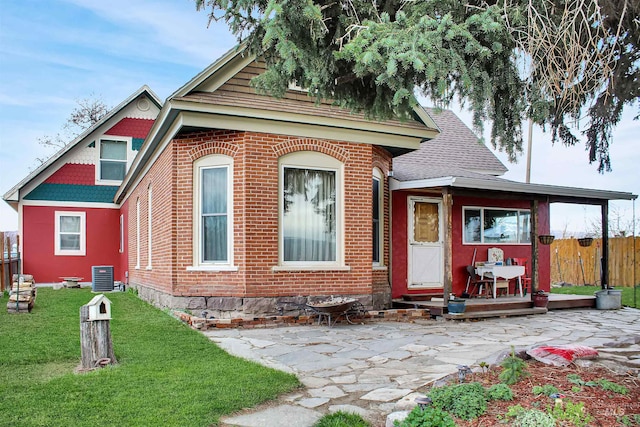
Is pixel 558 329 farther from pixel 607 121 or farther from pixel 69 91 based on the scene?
pixel 69 91

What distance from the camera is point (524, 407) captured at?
3906mm

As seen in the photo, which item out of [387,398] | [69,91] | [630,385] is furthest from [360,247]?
[69,91]

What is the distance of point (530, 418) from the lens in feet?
11.6

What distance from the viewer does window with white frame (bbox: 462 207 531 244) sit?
13.3m

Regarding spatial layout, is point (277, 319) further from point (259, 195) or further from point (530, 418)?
point (530, 418)

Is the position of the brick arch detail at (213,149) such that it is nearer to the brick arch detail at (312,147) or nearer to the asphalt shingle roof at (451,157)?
the brick arch detail at (312,147)

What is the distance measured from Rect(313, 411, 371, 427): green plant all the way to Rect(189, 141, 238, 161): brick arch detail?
20.2 ft

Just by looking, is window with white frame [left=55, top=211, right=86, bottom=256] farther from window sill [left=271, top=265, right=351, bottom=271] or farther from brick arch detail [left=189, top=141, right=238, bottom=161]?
window sill [left=271, top=265, right=351, bottom=271]

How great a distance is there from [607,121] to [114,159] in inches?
706

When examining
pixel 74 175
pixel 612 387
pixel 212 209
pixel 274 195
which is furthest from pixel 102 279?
pixel 612 387

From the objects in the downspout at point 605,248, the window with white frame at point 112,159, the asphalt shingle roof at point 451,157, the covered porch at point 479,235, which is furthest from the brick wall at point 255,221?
the window with white frame at point 112,159

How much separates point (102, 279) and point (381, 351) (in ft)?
42.3

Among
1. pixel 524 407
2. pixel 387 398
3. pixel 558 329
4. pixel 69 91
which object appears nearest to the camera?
pixel 524 407

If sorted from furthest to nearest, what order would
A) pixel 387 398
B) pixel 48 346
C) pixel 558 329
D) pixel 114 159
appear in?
pixel 114 159 < pixel 558 329 < pixel 48 346 < pixel 387 398
